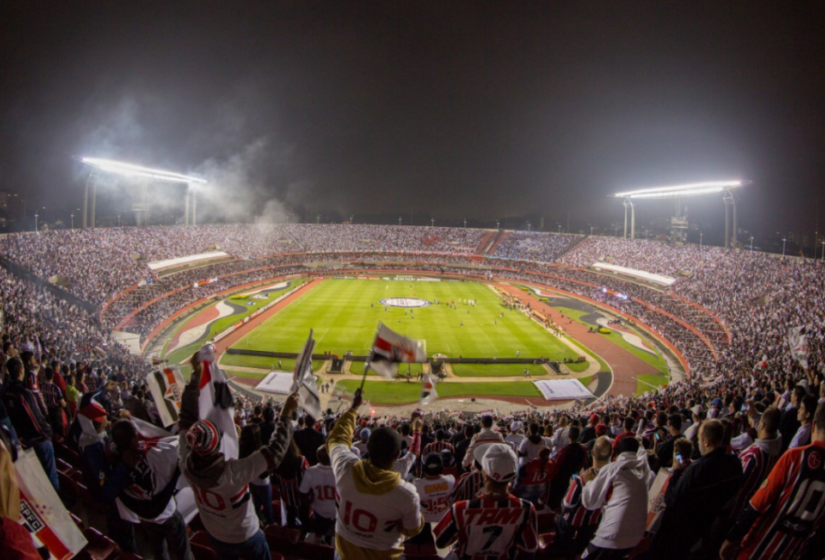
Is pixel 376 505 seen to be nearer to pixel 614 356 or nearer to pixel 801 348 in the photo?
pixel 801 348

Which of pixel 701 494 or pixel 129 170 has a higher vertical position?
pixel 129 170

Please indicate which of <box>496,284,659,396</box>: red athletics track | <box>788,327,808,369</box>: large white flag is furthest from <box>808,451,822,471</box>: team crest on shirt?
<box>496,284,659,396</box>: red athletics track

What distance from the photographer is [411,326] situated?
43.1m

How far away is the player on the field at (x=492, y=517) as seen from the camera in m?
3.66

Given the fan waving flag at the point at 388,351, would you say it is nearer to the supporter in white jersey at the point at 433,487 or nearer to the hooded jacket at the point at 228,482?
the supporter in white jersey at the point at 433,487

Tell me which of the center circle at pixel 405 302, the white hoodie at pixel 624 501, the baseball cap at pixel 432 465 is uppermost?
the white hoodie at pixel 624 501

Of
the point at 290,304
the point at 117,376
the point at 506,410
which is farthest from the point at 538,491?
the point at 290,304

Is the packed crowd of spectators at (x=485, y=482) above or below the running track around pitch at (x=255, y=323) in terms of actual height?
above

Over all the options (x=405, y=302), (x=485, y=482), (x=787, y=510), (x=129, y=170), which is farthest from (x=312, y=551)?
(x=129, y=170)

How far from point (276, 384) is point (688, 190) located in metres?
61.3

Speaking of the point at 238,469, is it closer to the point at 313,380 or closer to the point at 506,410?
the point at 313,380

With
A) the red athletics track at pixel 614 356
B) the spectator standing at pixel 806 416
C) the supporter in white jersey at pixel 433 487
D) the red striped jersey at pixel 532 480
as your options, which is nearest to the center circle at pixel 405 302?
the red athletics track at pixel 614 356

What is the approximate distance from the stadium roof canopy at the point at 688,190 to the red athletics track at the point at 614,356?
26.3 meters

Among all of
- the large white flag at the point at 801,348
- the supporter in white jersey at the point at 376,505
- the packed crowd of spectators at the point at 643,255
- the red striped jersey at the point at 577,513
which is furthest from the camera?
the packed crowd of spectators at the point at 643,255
